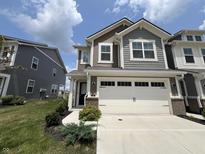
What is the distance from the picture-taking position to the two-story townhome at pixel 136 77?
28.5 feet

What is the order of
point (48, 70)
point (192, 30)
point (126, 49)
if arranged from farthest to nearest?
1. point (48, 70)
2. point (192, 30)
3. point (126, 49)

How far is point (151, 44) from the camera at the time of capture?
10.1m

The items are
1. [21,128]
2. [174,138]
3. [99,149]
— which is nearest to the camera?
[99,149]

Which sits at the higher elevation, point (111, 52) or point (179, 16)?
point (179, 16)

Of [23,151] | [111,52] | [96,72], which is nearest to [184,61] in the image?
[111,52]

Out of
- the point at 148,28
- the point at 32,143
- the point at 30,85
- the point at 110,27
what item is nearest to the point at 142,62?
the point at 148,28

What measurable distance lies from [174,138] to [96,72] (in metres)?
5.82

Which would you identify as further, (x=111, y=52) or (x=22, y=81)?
(x=22, y=81)

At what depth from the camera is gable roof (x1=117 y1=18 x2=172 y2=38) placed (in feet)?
33.0

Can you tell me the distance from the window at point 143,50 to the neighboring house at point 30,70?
977 centimetres

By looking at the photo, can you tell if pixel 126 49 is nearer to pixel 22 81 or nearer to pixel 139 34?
pixel 139 34

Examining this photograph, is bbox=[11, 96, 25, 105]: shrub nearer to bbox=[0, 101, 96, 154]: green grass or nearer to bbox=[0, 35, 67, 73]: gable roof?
bbox=[0, 35, 67, 73]: gable roof

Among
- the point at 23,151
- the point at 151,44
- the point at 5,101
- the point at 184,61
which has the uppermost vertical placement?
the point at 151,44

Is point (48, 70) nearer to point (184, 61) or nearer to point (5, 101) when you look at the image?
point (5, 101)
